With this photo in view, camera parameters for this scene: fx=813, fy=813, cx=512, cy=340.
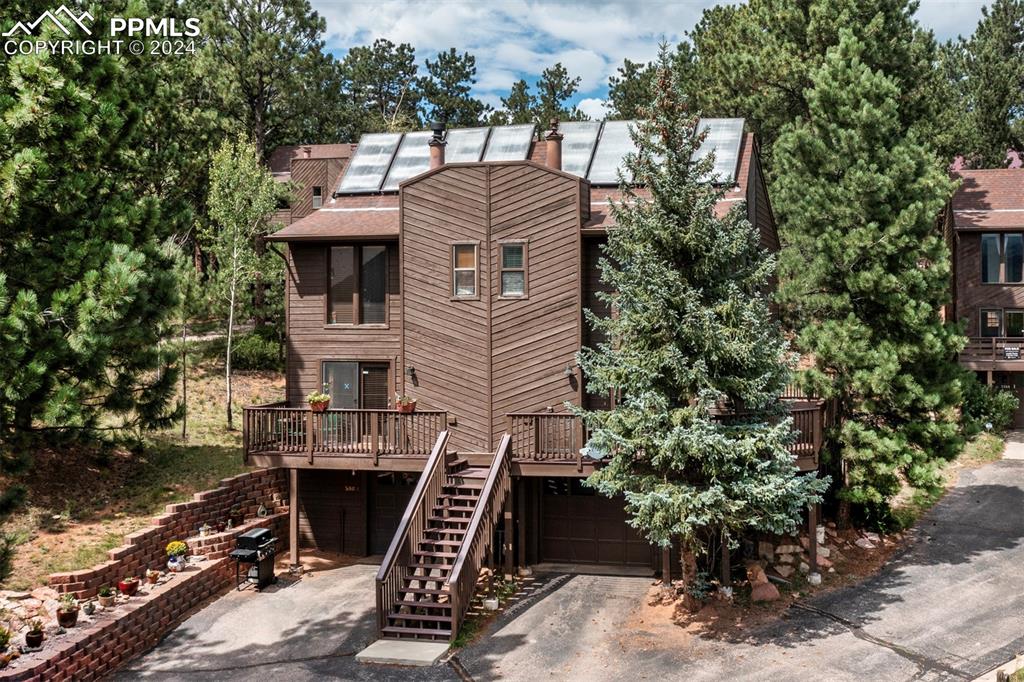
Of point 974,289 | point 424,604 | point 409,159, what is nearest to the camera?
point 424,604

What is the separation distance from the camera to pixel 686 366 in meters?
13.6

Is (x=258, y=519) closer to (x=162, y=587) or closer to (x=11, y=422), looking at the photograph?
(x=162, y=587)

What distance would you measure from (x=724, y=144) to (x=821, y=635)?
11.9 m

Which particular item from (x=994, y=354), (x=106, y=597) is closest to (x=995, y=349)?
(x=994, y=354)

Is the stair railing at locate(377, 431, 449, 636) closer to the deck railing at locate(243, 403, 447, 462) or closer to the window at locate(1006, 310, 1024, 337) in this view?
the deck railing at locate(243, 403, 447, 462)

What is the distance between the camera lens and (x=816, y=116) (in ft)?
58.9

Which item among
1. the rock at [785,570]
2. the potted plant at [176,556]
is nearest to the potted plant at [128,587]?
the potted plant at [176,556]

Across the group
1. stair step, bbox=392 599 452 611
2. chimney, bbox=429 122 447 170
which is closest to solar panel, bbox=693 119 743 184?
chimney, bbox=429 122 447 170

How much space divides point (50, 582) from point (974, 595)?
1621cm

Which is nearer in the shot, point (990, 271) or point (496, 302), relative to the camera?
point (496, 302)

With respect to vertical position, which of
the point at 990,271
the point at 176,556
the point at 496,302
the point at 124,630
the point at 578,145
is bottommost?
the point at 124,630

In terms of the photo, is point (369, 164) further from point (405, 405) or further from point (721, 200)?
point (721, 200)

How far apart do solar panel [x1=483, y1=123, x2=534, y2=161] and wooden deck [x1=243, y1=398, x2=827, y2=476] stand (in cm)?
767

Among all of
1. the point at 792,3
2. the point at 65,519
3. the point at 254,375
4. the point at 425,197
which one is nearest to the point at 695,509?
the point at 425,197
